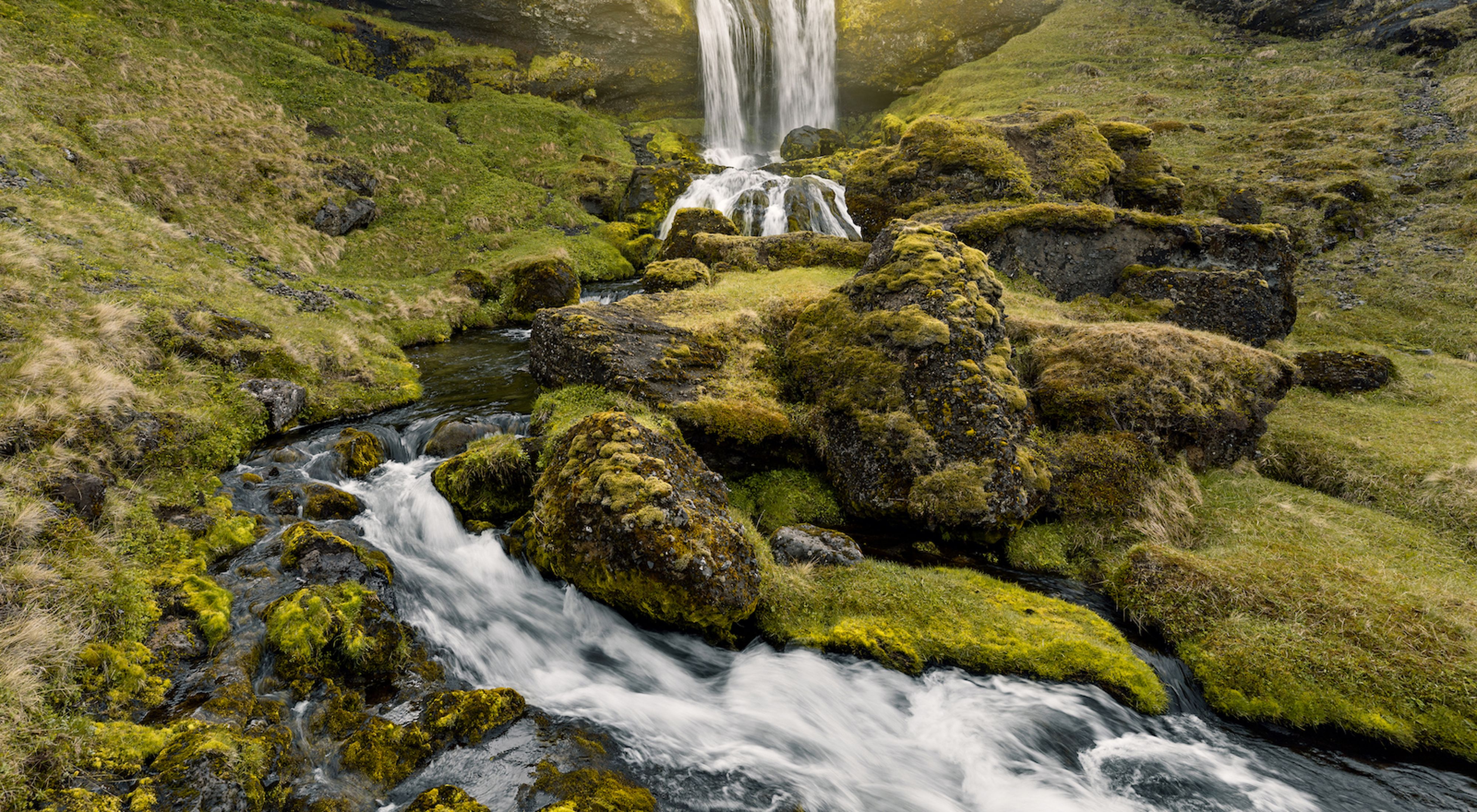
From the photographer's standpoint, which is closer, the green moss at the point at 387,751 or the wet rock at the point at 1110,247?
the green moss at the point at 387,751

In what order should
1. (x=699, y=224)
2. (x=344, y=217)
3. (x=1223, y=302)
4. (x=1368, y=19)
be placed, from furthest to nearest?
(x=1368, y=19) < (x=344, y=217) < (x=699, y=224) < (x=1223, y=302)

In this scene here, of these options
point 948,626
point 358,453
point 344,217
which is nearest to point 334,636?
point 358,453

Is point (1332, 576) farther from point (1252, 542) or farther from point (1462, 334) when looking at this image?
point (1462, 334)

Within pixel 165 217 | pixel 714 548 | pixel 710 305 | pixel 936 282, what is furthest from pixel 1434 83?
pixel 165 217

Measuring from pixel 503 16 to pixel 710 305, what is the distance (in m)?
50.2

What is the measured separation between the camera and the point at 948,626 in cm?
802

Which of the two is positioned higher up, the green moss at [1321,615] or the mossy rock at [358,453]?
the mossy rock at [358,453]

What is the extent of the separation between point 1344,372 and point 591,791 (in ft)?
67.5

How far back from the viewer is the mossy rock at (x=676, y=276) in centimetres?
1962

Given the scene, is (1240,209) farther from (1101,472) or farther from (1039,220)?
(1101,472)

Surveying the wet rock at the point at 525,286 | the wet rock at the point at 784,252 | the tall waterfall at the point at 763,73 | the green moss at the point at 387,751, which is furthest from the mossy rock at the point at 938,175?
the tall waterfall at the point at 763,73

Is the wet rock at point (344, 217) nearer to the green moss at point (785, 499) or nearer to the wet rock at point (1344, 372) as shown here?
the green moss at point (785, 499)

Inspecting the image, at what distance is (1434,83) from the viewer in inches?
1309

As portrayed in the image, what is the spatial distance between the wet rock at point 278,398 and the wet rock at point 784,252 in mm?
13973
